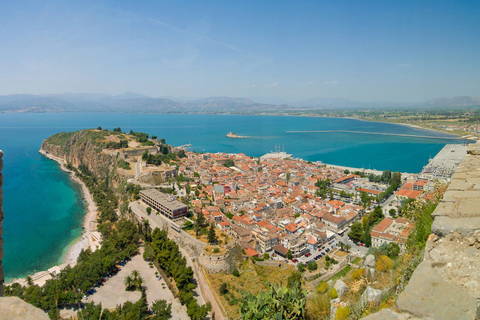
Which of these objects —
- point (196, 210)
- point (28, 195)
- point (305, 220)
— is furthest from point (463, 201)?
point (28, 195)

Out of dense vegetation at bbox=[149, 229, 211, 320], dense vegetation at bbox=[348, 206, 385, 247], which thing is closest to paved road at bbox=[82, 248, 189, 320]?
dense vegetation at bbox=[149, 229, 211, 320]

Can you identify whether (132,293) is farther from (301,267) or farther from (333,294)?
(333,294)

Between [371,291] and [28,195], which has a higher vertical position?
[371,291]

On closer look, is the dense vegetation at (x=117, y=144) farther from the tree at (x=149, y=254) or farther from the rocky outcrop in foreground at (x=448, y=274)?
the rocky outcrop in foreground at (x=448, y=274)

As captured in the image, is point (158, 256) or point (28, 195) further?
point (28, 195)

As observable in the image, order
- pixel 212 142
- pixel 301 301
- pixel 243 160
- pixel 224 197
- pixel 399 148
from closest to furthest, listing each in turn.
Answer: pixel 301 301 → pixel 224 197 → pixel 243 160 → pixel 399 148 → pixel 212 142

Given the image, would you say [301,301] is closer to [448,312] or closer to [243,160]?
[448,312]

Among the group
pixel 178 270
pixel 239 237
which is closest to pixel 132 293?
pixel 178 270
